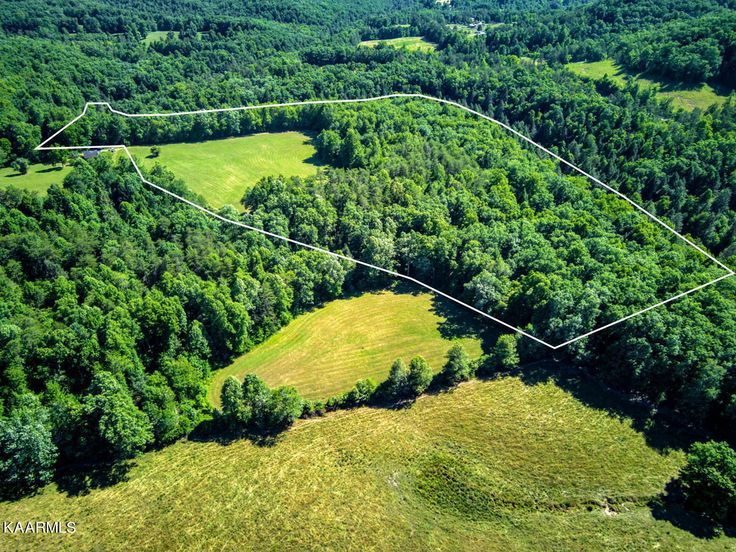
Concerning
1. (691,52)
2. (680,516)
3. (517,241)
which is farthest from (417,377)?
(691,52)

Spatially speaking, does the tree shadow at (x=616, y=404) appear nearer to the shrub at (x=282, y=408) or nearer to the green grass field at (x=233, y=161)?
the shrub at (x=282, y=408)

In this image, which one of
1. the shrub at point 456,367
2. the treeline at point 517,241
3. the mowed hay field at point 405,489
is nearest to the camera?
the mowed hay field at point 405,489

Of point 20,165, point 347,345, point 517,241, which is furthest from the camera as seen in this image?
point 20,165

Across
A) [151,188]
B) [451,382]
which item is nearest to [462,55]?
[151,188]

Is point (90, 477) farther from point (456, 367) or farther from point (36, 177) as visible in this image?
point (36, 177)

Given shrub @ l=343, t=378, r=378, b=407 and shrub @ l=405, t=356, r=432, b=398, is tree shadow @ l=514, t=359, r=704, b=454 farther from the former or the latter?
shrub @ l=343, t=378, r=378, b=407

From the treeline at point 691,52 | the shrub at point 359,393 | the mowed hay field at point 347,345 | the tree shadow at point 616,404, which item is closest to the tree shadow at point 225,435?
the mowed hay field at point 347,345
